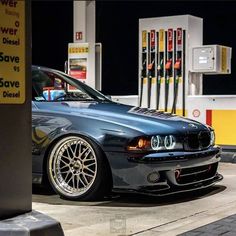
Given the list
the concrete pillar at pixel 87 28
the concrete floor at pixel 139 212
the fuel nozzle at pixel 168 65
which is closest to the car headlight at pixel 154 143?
the concrete floor at pixel 139 212

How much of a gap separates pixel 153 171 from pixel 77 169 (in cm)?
87

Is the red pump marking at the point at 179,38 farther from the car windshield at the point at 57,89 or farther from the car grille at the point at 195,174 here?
the car grille at the point at 195,174

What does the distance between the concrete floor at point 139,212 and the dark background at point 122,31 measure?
428 inches

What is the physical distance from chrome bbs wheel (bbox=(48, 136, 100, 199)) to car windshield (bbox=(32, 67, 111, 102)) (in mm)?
859

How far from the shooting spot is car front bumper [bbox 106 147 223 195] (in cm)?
598

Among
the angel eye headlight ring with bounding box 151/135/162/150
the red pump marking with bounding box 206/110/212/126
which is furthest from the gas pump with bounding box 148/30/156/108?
the angel eye headlight ring with bounding box 151/135/162/150

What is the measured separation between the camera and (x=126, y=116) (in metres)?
6.36

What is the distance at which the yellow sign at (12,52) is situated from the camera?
418cm

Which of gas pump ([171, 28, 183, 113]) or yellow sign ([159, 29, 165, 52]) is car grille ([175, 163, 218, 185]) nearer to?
gas pump ([171, 28, 183, 113])

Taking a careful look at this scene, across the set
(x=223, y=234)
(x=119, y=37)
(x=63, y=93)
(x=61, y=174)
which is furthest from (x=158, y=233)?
(x=119, y=37)

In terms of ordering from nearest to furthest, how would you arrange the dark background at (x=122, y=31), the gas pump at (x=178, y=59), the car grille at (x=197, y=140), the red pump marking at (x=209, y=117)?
the car grille at (x=197, y=140)
the red pump marking at (x=209, y=117)
the gas pump at (x=178, y=59)
the dark background at (x=122, y=31)

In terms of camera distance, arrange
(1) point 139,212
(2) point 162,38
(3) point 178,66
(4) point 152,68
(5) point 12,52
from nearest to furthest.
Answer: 1. (5) point 12,52
2. (1) point 139,212
3. (3) point 178,66
4. (2) point 162,38
5. (4) point 152,68

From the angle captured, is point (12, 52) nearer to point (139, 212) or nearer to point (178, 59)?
point (139, 212)

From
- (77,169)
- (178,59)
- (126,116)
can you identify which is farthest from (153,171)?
(178,59)
